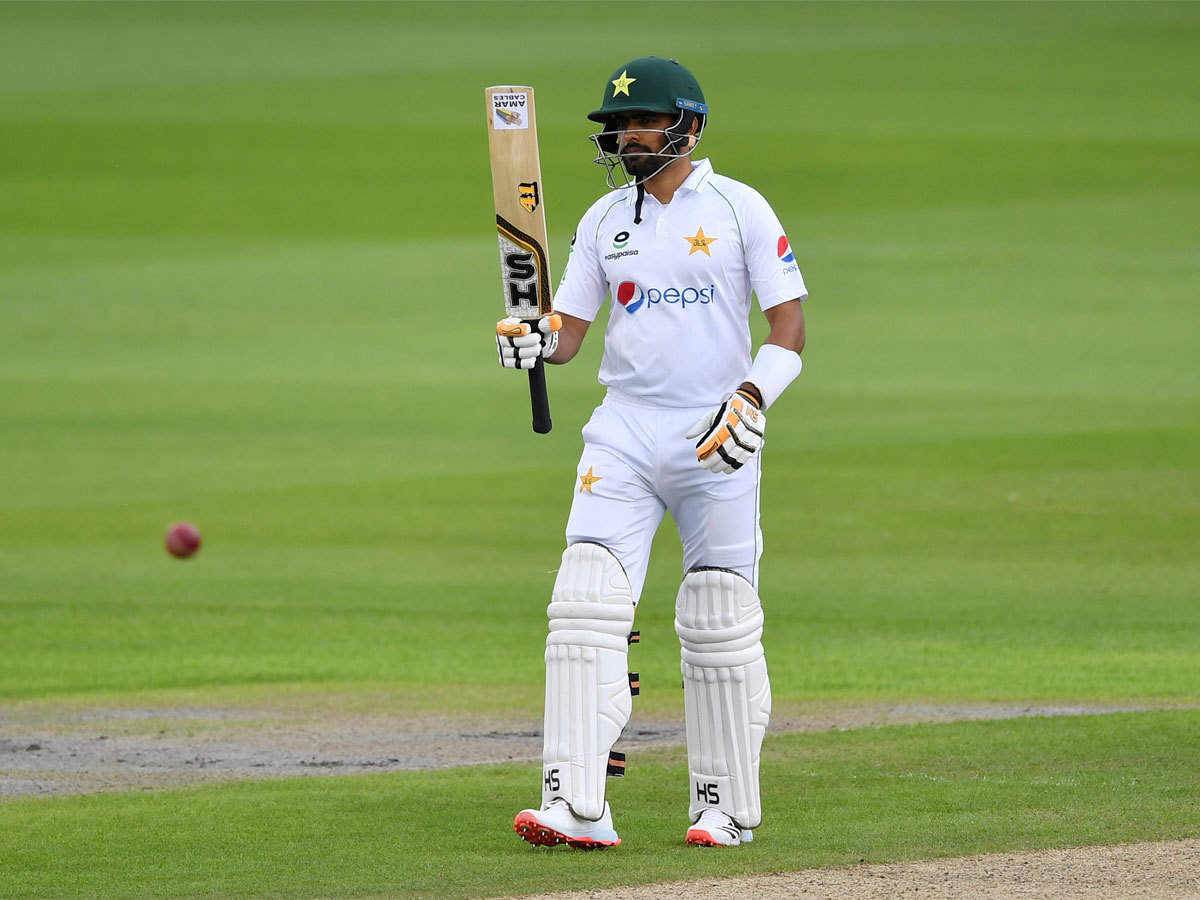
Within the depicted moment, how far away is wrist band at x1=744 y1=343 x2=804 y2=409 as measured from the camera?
5.02 metres

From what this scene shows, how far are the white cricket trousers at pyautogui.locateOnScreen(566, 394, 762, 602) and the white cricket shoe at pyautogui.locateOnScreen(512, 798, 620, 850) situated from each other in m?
0.58

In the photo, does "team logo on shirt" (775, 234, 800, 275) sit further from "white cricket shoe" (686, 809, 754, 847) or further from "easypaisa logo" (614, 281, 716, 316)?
"white cricket shoe" (686, 809, 754, 847)

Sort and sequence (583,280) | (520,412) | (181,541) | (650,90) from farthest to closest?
(520,412) → (181,541) → (583,280) → (650,90)

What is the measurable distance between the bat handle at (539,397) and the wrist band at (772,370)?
0.55 metres

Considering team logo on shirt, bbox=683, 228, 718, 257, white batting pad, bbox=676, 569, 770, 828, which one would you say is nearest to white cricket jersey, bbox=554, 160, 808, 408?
team logo on shirt, bbox=683, 228, 718, 257

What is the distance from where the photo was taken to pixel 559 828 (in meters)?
4.94

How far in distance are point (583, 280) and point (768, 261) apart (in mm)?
537

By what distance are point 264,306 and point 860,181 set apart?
31.8 ft

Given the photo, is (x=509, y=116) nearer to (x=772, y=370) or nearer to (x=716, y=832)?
(x=772, y=370)

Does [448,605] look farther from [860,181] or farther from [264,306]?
[860,181]

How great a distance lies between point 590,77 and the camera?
33.7 meters

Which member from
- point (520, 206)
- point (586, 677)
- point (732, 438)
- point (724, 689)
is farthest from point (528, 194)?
point (724, 689)

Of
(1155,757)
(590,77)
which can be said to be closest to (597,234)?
(1155,757)

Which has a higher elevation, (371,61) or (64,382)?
(371,61)
